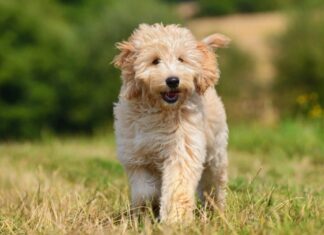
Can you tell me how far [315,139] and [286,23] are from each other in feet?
58.8

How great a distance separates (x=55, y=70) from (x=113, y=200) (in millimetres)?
30817

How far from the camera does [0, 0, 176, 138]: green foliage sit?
35.8m

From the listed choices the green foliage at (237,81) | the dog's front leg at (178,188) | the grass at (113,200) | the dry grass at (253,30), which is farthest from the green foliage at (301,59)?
the dog's front leg at (178,188)

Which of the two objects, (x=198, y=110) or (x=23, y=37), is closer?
(x=198, y=110)

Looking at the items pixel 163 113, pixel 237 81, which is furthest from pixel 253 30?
pixel 163 113

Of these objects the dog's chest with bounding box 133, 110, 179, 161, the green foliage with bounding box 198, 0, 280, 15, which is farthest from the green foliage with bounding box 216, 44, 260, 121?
the dog's chest with bounding box 133, 110, 179, 161

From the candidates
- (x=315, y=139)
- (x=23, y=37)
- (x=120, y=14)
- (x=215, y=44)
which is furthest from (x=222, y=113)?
(x=23, y=37)

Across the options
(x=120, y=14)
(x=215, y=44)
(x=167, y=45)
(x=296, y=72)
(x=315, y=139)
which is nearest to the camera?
(x=167, y=45)

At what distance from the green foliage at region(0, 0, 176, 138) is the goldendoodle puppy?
1145 inches

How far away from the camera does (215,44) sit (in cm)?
643

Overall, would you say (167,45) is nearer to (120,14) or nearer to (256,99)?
(256,99)

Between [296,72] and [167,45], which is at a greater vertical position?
[167,45]

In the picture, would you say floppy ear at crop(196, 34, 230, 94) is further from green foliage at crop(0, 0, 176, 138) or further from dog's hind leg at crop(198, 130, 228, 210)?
green foliage at crop(0, 0, 176, 138)

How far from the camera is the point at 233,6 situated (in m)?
60.2
